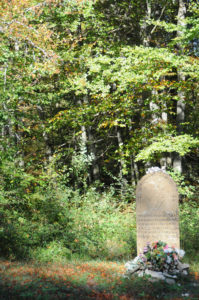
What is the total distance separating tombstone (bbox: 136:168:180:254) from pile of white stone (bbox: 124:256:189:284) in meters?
0.46

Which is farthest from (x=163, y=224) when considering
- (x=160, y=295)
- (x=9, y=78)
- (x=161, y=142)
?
(x=9, y=78)

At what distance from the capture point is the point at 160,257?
228 inches

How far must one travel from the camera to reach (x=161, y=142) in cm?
973

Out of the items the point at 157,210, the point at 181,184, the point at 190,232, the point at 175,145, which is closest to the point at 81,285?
the point at 157,210

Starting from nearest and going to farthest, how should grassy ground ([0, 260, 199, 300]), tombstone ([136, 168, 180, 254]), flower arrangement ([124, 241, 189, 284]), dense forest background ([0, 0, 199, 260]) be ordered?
grassy ground ([0, 260, 199, 300]) < flower arrangement ([124, 241, 189, 284]) < tombstone ([136, 168, 180, 254]) < dense forest background ([0, 0, 199, 260])

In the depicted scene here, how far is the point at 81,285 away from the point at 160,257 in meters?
1.78

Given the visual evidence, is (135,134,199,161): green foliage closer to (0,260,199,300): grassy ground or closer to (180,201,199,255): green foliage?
(180,201,199,255): green foliage

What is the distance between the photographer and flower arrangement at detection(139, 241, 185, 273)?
19.0ft

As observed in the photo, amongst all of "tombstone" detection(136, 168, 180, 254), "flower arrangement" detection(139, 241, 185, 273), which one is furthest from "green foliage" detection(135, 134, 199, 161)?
"flower arrangement" detection(139, 241, 185, 273)

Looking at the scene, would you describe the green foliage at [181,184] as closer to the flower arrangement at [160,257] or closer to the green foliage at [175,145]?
the green foliage at [175,145]

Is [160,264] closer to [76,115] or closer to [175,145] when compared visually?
[175,145]

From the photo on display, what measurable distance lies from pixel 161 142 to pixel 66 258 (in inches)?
191

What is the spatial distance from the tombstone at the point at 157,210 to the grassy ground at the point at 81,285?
34.3 inches

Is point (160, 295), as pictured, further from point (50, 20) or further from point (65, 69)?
point (50, 20)
